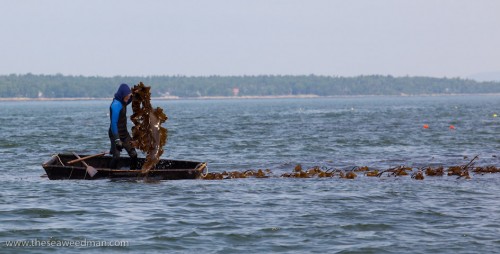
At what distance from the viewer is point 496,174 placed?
2498cm

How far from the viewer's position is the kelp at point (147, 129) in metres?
22.6

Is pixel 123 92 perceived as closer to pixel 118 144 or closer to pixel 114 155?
pixel 118 144

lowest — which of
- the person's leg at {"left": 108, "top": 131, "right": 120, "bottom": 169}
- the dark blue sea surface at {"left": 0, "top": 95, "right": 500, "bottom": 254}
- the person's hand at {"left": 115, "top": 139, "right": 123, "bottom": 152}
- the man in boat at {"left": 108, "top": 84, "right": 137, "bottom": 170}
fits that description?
the dark blue sea surface at {"left": 0, "top": 95, "right": 500, "bottom": 254}

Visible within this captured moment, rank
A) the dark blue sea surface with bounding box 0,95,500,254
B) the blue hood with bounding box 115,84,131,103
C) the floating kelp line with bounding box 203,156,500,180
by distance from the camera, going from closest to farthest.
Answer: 1. the dark blue sea surface with bounding box 0,95,500,254
2. the blue hood with bounding box 115,84,131,103
3. the floating kelp line with bounding box 203,156,500,180

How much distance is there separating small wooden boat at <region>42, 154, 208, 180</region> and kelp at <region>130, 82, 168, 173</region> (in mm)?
339

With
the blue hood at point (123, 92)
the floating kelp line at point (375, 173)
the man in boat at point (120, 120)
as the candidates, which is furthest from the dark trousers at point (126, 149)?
the floating kelp line at point (375, 173)

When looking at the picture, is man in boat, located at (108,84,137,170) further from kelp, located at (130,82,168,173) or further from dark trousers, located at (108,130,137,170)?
kelp, located at (130,82,168,173)

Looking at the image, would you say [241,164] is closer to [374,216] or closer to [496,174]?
[496,174]

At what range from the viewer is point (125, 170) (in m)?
22.3

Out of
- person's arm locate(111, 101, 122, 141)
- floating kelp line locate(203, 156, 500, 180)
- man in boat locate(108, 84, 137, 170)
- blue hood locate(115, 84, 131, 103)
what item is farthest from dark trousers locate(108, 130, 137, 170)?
floating kelp line locate(203, 156, 500, 180)

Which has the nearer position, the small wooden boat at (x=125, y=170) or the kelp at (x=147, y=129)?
the small wooden boat at (x=125, y=170)

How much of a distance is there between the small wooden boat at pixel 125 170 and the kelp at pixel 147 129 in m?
0.34

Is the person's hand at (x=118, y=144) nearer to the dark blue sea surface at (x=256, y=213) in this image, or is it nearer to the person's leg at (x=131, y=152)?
the person's leg at (x=131, y=152)

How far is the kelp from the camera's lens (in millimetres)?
22594
